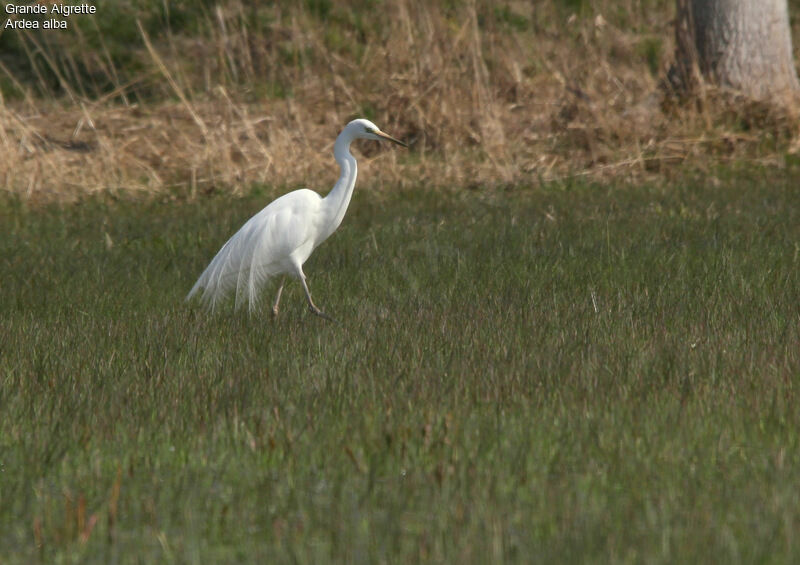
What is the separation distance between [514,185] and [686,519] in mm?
8489

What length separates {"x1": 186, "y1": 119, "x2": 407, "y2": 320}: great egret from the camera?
6.54 meters

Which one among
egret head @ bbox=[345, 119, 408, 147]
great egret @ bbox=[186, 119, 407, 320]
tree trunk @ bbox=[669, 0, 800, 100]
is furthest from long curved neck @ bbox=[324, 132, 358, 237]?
tree trunk @ bbox=[669, 0, 800, 100]

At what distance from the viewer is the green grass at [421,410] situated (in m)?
3.01

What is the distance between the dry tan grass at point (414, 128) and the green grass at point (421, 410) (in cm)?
424

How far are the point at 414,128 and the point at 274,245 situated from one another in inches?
270

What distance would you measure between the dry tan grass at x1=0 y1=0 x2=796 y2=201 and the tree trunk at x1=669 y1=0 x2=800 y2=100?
1.46 ft

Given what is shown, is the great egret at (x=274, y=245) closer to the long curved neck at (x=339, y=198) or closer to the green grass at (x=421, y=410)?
the long curved neck at (x=339, y=198)

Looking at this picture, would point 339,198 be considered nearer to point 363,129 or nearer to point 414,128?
point 363,129

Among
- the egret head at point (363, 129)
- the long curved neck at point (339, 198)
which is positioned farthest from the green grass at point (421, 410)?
the egret head at point (363, 129)

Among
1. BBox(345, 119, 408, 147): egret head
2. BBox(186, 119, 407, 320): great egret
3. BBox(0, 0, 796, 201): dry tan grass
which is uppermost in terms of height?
BBox(345, 119, 408, 147): egret head

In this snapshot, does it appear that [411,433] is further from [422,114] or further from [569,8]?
[569,8]

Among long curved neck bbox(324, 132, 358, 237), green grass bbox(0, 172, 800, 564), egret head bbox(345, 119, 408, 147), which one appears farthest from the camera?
egret head bbox(345, 119, 408, 147)

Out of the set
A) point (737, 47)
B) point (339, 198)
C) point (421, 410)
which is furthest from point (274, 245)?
point (737, 47)

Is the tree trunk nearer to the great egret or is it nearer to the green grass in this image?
the green grass
